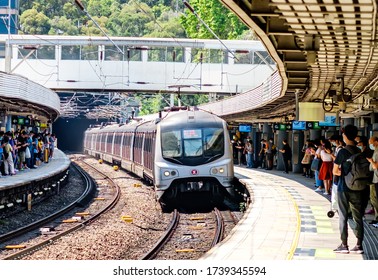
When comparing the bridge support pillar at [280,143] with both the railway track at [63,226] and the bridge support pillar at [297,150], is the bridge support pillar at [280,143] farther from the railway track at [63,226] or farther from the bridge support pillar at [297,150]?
Answer: the railway track at [63,226]

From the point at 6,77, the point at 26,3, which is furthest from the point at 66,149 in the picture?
the point at 6,77

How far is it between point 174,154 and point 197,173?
30.3 inches

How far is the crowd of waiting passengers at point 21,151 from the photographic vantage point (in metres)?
25.1

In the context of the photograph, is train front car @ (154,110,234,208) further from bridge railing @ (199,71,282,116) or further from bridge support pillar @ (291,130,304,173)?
bridge support pillar @ (291,130,304,173)

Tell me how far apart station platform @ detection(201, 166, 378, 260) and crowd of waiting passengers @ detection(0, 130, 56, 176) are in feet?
23.4

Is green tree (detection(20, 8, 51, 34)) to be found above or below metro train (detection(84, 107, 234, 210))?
above

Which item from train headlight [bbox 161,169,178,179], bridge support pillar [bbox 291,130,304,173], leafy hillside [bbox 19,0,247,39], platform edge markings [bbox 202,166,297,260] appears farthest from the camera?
leafy hillside [bbox 19,0,247,39]

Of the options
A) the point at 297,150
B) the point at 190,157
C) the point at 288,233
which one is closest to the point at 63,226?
the point at 190,157

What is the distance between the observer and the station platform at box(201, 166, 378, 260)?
11.9 meters

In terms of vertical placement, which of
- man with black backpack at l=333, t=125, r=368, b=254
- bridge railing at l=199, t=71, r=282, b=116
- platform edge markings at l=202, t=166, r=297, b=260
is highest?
bridge railing at l=199, t=71, r=282, b=116

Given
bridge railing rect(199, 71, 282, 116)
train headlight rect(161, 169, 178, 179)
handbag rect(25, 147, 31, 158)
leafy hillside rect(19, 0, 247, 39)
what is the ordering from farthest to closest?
leafy hillside rect(19, 0, 247, 39)
handbag rect(25, 147, 31, 158)
bridge railing rect(199, 71, 282, 116)
train headlight rect(161, 169, 178, 179)

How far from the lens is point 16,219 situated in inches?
816

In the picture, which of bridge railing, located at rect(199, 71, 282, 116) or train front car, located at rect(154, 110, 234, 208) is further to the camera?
bridge railing, located at rect(199, 71, 282, 116)

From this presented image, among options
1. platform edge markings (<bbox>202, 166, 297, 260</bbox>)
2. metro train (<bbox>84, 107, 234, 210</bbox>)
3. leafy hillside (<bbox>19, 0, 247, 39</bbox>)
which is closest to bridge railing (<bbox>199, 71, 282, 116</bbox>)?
metro train (<bbox>84, 107, 234, 210</bbox>)
